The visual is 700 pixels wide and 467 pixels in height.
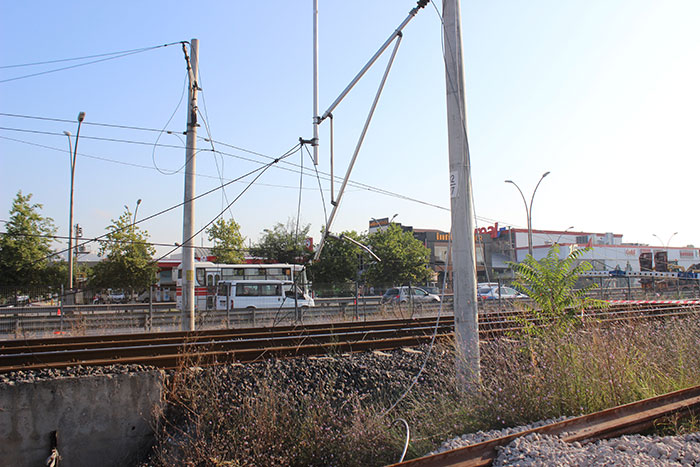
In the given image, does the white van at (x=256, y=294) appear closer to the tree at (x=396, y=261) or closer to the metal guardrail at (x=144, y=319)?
the metal guardrail at (x=144, y=319)

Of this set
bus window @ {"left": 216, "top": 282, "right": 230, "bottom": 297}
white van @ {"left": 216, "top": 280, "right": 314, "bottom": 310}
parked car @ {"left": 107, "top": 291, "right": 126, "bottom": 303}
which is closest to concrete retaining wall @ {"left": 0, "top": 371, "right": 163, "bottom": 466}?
white van @ {"left": 216, "top": 280, "right": 314, "bottom": 310}

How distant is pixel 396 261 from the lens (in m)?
41.8

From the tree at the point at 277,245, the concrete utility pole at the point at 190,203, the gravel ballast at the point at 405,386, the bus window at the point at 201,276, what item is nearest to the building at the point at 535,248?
the tree at the point at 277,245

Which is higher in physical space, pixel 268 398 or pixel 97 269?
pixel 97 269

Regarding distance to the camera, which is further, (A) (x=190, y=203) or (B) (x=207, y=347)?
(A) (x=190, y=203)

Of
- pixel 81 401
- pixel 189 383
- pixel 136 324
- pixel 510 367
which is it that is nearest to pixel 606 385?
pixel 510 367

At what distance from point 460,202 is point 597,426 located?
3.01 meters

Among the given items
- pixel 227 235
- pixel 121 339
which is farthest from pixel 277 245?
pixel 121 339

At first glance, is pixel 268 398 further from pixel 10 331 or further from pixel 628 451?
pixel 10 331

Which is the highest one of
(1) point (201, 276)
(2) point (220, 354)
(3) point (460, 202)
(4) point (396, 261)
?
(4) point (396, 261)

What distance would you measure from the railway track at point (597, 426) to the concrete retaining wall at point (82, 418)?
12.1ft

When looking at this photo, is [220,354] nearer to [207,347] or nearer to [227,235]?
[207,347]

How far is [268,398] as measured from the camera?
5.71 metres

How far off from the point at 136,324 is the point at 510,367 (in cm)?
1666
